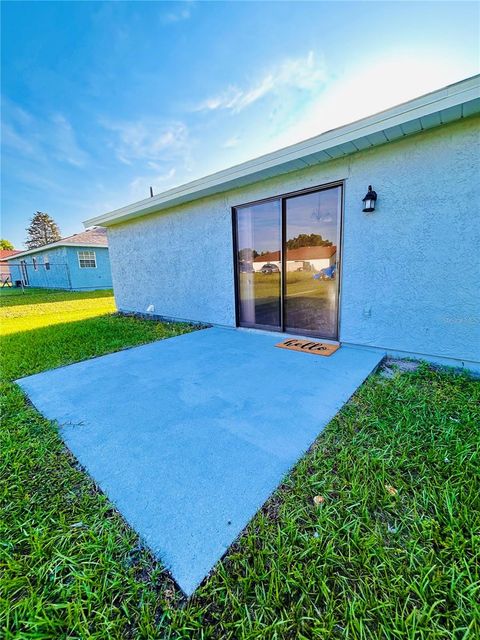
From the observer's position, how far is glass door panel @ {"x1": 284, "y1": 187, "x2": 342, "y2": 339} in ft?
13.3

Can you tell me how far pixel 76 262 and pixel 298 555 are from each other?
19.5 m

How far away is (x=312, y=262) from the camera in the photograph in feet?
14.1

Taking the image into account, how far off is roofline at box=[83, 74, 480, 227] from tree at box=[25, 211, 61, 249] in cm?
5414

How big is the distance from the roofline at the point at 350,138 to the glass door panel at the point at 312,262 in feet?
1.84

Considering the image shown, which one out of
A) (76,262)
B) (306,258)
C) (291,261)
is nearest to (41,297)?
(76,262)

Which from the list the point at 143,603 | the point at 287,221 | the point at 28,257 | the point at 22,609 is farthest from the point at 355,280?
the point at 28,257

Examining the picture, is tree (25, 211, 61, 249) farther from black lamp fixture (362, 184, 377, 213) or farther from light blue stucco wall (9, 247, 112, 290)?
black lamp fixture (362, 184, 377, 213)

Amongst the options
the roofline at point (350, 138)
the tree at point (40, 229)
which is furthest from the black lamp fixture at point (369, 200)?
the tree at point (40, 229)

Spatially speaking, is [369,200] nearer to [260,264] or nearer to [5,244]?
[260,264]

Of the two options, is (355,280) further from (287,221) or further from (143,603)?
(143,603)

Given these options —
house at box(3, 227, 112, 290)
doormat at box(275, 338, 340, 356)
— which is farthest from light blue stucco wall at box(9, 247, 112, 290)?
doormat at box(275, 338, 340, 356)

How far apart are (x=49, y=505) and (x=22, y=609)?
58 centimetres

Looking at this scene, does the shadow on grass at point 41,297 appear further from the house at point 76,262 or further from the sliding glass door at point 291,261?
the sliding glass door at point 291,261

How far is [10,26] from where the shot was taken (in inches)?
202
